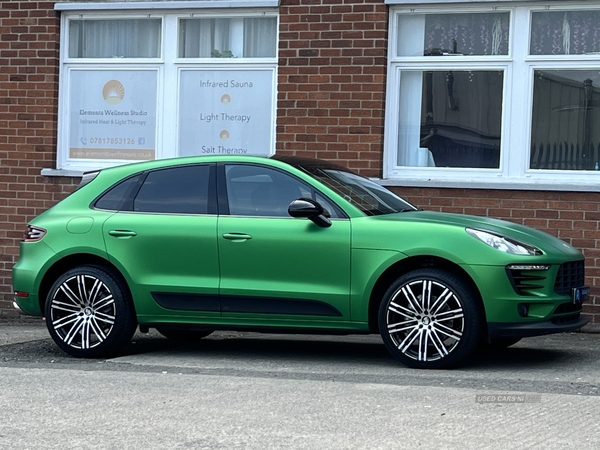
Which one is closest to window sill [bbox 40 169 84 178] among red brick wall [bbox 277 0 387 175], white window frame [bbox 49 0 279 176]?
white window frame [bbox 49 0 279 176]

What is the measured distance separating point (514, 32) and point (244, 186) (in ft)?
14.7

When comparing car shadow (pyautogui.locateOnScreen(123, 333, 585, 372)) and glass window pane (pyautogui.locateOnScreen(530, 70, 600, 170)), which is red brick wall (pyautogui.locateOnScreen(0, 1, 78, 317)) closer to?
car shadow (pyautogui.locateOnScreen(123, 333, 585, 372))

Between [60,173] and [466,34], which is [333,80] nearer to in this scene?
[466,34]

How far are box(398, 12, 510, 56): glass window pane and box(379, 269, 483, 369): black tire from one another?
4.67 metres

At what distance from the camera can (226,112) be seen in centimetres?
1302

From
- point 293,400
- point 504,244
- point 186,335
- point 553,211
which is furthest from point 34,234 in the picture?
point 553,211

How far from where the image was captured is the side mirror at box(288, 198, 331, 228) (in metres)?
8.33

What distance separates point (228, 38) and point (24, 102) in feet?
8.38

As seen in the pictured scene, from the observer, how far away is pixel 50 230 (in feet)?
30.0

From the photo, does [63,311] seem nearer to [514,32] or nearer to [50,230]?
[50,230]

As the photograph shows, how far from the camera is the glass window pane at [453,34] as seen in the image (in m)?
12.1

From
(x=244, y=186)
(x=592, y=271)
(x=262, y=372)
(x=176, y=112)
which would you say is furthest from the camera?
(x=176, y=112)

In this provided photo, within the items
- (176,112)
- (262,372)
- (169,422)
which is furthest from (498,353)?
(176,112)

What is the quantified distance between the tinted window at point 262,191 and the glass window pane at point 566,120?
4134mm
